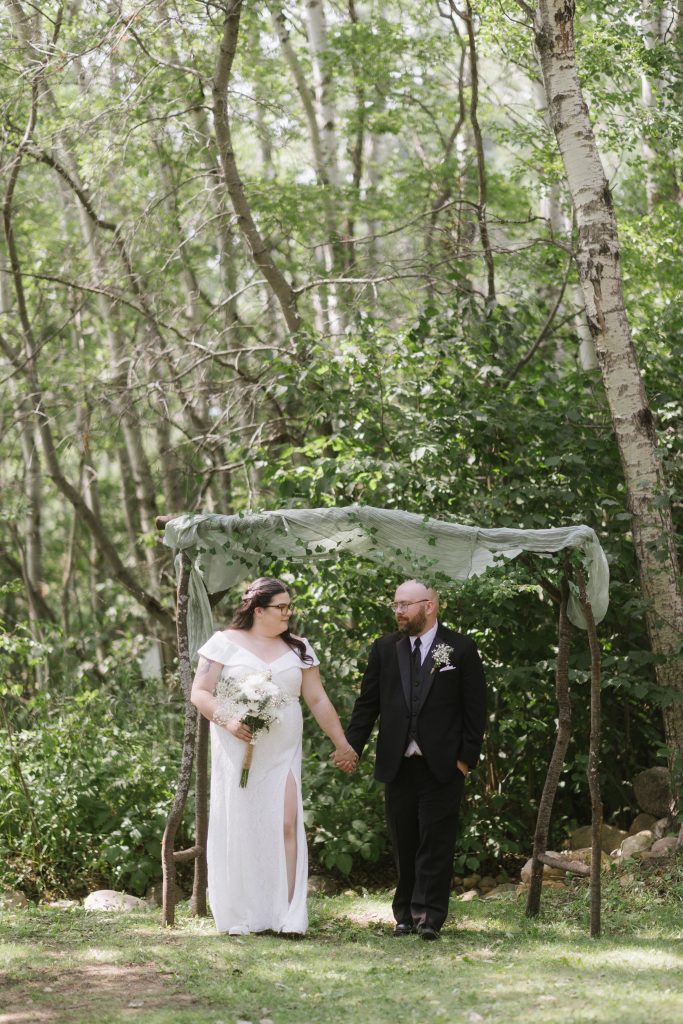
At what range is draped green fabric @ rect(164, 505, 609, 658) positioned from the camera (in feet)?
19.1

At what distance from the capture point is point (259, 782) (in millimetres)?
5727

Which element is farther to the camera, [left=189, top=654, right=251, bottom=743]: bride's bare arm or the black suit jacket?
the black suit jacket

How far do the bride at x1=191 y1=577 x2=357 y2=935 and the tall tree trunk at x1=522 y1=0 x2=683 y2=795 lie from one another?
2.43 meters

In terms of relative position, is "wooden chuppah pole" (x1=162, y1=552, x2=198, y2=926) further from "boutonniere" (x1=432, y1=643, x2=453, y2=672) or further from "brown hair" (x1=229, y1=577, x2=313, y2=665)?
"boutonniere" (x1=432, y1=643, x2=453, y2=672)

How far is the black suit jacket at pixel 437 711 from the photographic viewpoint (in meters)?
5.77

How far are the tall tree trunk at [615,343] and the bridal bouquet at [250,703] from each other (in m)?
2.70

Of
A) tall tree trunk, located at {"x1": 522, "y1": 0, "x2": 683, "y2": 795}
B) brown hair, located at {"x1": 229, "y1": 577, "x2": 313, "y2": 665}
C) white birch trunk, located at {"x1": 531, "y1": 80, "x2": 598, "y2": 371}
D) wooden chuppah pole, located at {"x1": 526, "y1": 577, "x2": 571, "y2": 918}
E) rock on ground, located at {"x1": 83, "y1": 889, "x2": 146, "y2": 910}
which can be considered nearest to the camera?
brown hair, located at {"x1": 229, "y1": 577, "x2": 313, "y2": 665}

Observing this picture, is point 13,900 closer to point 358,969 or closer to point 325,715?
point 325,715

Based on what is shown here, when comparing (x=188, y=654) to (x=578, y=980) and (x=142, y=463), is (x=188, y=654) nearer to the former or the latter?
(x=578, y=980)

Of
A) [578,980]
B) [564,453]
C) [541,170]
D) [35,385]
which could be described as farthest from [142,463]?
[578,980]

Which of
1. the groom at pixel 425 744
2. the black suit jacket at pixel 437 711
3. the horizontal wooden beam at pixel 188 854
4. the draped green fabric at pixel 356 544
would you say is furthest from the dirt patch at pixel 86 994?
the draped green fabric at pixel 356 544

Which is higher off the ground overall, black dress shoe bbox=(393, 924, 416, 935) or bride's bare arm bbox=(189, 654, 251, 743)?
bride's bare arm bbox=(189, 654, 251, 743)

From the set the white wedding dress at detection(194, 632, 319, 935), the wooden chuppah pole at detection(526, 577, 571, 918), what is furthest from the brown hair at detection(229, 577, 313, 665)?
the wooden chuppah pole at detection(526, 577, 571, 918)

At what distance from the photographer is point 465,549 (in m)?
5.92
